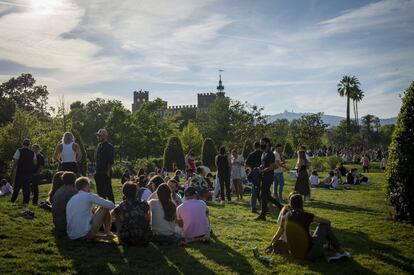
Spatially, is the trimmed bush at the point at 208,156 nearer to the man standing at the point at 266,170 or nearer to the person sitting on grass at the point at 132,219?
the man standing at the point at 266,170

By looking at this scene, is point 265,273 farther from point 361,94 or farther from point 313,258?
point 361,94

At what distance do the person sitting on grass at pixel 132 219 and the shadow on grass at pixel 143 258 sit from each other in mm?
193

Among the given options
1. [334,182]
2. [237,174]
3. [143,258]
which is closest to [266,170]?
[237,174]

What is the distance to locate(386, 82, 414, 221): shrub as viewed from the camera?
1148 centimetres

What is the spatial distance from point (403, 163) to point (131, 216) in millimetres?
7868

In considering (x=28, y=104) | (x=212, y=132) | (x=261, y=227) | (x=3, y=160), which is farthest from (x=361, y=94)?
(x=261, y=227)

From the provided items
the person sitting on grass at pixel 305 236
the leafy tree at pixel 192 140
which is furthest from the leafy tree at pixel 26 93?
the person sitting on grass at pixel 305 236

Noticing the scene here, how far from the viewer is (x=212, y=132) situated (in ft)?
227

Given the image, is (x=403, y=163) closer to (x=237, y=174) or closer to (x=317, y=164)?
(x=237, y=174)

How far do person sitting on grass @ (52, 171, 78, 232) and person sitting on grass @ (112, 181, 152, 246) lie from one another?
4.68ft

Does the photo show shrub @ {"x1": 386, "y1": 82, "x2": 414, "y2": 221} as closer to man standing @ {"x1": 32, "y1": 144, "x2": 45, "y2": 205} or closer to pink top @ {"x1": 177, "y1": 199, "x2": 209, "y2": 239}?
pink top @ {"x1": 177, "y1": 199, "x2": 209, "y2": 239}

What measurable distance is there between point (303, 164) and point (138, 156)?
144 feet

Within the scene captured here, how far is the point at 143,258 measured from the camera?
740 centimetres

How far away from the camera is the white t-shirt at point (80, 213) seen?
26.5ft
